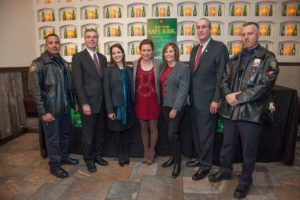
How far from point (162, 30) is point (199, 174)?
7.28 feet

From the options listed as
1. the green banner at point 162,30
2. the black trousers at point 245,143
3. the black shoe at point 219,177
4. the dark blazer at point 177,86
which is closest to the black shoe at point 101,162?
the dark blazer at point 177,86

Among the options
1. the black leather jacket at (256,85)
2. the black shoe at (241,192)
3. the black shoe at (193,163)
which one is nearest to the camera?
the black leather jacket at (256,85)

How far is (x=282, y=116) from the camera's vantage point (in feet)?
8.93

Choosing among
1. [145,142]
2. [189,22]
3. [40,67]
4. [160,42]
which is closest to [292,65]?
[189,22]

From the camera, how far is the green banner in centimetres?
370

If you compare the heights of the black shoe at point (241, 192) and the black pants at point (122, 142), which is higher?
the black pants at point (122, 142)

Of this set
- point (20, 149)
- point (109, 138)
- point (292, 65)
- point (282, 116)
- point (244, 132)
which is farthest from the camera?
point (292, 65)

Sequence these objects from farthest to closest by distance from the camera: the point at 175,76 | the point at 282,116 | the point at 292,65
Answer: the point at 292,65
the point at 282,116
the point at 175,76

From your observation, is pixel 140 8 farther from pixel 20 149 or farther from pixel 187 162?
pixel 20 149

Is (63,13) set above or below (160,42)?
above

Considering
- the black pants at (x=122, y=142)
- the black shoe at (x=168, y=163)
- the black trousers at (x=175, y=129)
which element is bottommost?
the black shoe at (x=168, y=163)

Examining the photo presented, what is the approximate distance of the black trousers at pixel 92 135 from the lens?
2.60 metres

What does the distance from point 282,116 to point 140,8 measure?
249 cm

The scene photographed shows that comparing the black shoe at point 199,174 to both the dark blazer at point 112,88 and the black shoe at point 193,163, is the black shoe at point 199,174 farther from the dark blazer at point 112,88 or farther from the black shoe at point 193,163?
the dark blazer at point 112,88
